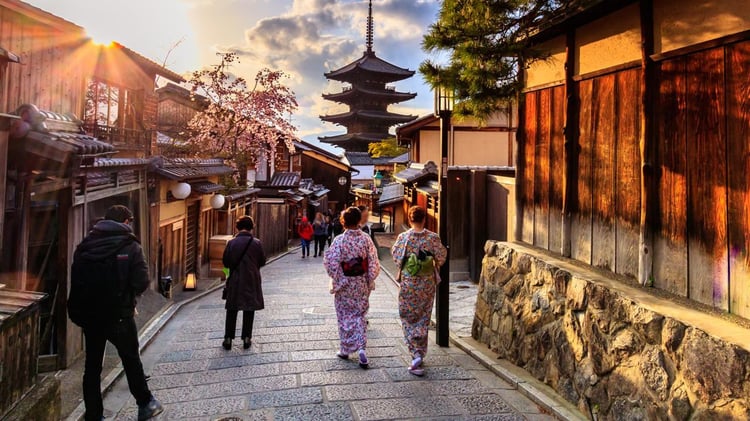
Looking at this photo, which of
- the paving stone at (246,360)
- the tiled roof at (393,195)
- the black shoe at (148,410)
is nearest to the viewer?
the black shoe at (148,410)

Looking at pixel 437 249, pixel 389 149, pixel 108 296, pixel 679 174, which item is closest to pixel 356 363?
pixel 437 249

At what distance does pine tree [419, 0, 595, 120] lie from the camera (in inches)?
211

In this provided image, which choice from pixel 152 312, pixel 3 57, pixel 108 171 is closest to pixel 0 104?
pixel 3 57

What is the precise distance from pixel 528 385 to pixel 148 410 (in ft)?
12.1

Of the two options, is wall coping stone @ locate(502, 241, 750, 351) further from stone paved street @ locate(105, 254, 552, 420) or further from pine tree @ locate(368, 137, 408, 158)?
pine tree @ locate(368, 137, 408, 158)

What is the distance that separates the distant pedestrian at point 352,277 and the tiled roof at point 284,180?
71.4 ft

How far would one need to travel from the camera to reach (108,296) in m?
4.05

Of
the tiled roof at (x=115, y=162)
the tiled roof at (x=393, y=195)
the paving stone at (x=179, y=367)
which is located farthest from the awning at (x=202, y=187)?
the tiled roof at (x=393, y=195)

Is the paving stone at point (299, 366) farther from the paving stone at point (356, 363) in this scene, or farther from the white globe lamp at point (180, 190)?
the white globe lamp at point (180, 190)

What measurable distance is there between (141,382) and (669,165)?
4.99 metres

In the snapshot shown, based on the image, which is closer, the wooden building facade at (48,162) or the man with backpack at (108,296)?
the man with backpack at (108,296)

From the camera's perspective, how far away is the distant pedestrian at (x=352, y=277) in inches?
227

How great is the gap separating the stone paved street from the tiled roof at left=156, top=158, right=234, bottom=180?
3.78 metres

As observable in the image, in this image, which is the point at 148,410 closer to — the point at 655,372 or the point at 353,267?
the point at 353,267
